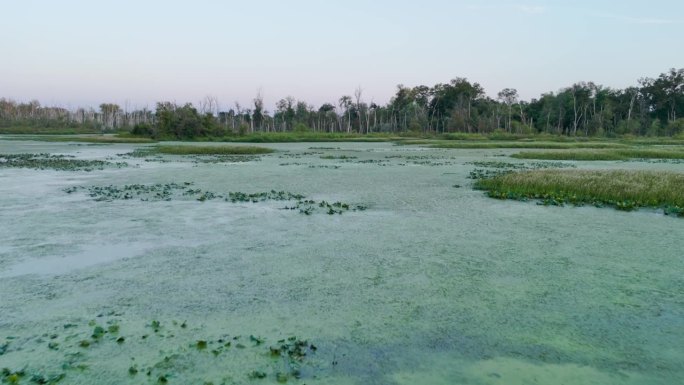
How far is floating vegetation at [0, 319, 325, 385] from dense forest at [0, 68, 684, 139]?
64337mm

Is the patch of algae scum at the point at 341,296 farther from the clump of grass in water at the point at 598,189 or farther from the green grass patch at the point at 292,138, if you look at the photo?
the green grass patch at the point at 292,138

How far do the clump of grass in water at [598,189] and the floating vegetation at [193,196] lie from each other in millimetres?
6010

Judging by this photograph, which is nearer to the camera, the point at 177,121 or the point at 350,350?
the point at 350,350

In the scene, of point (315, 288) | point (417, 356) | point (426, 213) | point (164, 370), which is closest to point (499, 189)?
point (426, 213)

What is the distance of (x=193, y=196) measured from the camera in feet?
54.9

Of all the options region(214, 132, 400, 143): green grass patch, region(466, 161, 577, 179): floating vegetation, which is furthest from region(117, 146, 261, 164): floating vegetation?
region(214, 132, 400, 143): green grass patch

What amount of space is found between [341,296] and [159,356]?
276 cm

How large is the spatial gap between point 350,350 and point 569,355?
2418mm

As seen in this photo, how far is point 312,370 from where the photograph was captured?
16.8 ft

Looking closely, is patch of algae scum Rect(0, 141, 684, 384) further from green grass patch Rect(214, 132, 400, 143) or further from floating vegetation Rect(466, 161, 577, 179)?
green grass patch Rect(214, 132, 400, 143)

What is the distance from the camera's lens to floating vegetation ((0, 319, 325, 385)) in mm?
4973

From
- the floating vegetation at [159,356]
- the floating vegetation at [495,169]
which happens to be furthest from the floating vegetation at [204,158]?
the floating vegetation at [159,356]

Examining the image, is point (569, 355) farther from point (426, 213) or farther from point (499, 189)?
point (499, 189)

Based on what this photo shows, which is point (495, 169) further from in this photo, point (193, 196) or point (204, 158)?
point (204, 158)
